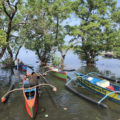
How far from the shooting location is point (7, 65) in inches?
1172

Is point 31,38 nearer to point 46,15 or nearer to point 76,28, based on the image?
point 46,15

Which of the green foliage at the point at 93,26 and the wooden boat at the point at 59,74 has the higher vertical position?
the green foliage at the point at 93,26

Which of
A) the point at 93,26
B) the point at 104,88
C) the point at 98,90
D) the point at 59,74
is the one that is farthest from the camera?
the point at 93,26

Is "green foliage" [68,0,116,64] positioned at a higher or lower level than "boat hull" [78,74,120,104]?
higher

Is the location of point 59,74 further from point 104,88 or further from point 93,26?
point 93,26

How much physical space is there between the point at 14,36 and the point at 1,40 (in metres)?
15.5

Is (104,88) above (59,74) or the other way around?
the other way around

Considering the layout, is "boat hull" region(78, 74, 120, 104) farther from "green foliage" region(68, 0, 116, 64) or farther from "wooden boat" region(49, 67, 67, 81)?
"green foliage" region(68, 0, 116, 64)

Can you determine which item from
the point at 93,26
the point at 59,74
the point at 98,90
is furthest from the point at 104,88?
the point at 93,26

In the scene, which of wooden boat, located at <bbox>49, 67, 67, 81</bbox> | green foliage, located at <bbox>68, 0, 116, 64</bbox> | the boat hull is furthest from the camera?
green foliage, located at <bbox>68, 0, 116, 64</bbox>

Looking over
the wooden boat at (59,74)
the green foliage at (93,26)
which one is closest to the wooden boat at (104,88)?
the wooden boat at (59,74)

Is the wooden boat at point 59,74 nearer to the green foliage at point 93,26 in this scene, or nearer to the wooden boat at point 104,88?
the wooden boat at point 104,88

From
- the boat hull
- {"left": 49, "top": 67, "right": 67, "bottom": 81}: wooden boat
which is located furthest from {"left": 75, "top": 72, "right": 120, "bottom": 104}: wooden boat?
{"left": 49, "top": 67, "right": 67, "bottom": 81}: wooden boat

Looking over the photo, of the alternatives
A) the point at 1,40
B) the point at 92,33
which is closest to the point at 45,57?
the point at 92,33
